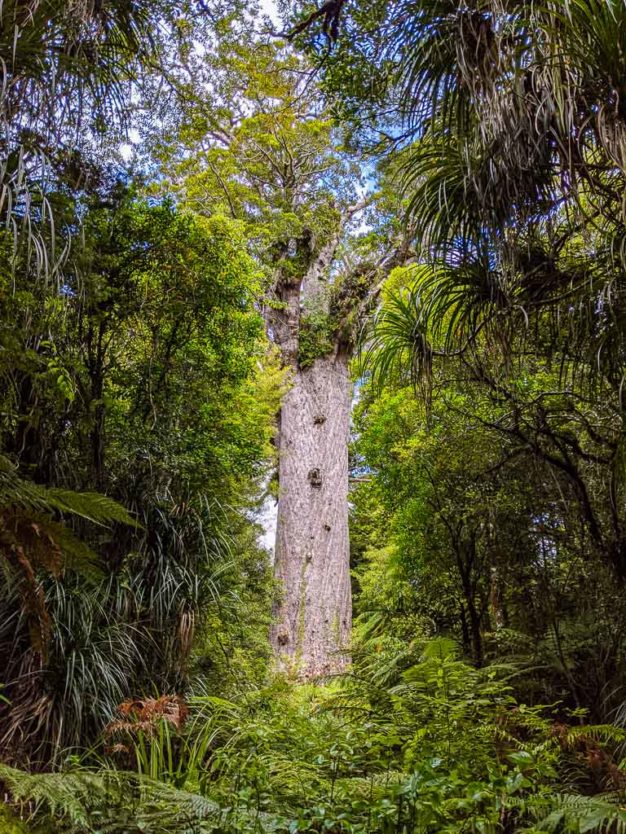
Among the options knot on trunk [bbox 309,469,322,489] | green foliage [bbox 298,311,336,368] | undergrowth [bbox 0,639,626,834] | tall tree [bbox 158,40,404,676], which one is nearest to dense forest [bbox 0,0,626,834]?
undergrowth [bbox 0,639,626,834]

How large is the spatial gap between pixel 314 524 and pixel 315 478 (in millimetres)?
588

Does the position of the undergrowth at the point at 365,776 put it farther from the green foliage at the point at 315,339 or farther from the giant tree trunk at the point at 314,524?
the green foliage at the point at 315,339

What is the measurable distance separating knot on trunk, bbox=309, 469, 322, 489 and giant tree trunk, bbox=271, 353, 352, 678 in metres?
0.01

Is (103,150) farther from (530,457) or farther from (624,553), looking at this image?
(624,553)

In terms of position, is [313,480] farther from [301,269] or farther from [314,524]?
[301,269]

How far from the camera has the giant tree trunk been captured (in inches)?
271

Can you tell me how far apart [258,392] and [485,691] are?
4.51 meters

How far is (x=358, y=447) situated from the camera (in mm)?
6957

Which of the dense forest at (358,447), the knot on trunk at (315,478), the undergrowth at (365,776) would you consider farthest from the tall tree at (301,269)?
the undergrowth at (365,776)

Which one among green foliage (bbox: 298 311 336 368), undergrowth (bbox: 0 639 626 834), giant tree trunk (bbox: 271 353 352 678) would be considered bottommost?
undergrowth (bbox: 0 639 626 834)

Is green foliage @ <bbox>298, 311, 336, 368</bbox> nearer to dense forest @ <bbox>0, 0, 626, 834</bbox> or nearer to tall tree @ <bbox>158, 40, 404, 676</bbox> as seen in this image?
tall tree @ <bbox>158, 40, 404, 676</bbox>

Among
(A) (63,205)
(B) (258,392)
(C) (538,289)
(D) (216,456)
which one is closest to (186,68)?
(B) (258,392)

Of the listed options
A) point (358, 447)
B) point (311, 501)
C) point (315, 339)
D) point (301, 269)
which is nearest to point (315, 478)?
point (311, 501)

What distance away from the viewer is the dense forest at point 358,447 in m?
2.39
